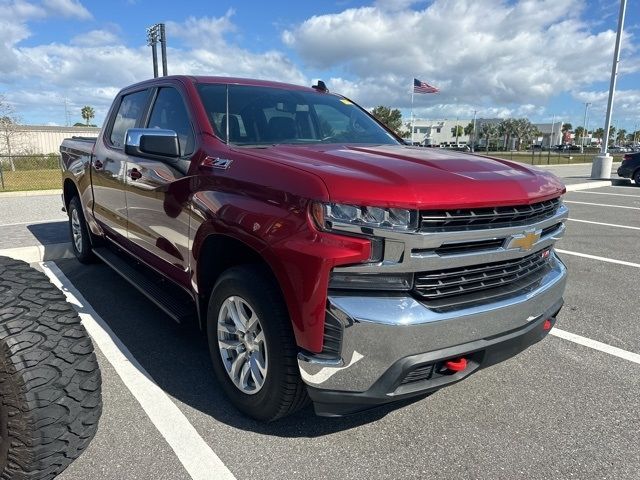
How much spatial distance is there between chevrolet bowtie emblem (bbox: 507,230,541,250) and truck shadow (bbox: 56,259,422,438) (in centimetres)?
113

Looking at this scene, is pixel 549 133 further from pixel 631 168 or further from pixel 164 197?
pixel 164 197

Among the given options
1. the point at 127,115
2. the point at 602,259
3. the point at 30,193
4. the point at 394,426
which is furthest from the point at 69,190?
the point at 30,193

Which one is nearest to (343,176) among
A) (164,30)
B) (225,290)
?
(225,290)

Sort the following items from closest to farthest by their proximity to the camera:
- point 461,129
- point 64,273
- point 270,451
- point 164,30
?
point 270,451 < point 64,273 < point 164,30 < point 461,129

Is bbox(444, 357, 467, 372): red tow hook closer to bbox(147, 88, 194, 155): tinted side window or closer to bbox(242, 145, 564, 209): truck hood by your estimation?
bbox(242, 145, 564, 209): truck hood

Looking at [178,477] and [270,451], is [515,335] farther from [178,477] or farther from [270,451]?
[178,477]

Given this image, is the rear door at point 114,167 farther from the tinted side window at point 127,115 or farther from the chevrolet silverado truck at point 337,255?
the chevrolet silverado truck at point 337,255

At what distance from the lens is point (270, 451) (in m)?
2.47

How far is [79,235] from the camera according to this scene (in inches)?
225

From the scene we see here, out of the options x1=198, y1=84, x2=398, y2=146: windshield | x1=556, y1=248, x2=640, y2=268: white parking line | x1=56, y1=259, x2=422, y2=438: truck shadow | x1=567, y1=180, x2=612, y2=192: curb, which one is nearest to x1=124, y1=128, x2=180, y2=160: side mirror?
x1=198, y1=84, x2=398, y2=146: windshield

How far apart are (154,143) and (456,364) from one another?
2.07m

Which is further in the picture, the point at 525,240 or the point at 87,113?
the point at 87,113

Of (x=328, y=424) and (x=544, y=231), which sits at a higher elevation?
(x=544, y=231)

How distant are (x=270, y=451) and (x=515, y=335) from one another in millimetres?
1363
